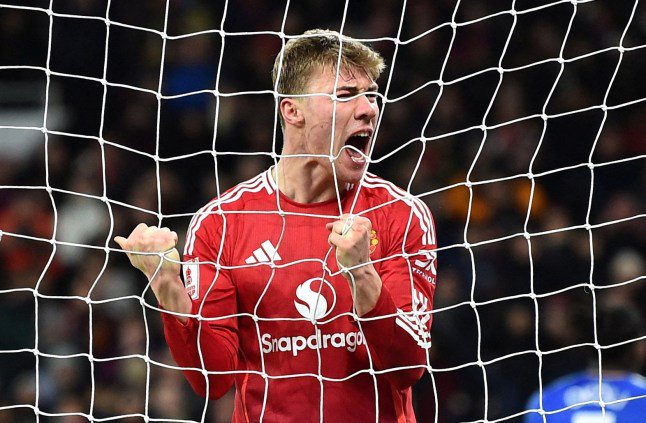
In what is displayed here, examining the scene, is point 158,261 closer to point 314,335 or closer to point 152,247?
point 152,247

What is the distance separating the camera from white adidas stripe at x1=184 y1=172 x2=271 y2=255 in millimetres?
2826

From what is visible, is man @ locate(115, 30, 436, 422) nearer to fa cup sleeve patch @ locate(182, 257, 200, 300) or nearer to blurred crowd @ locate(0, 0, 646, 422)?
fa cup sleeve patch @ locate(182, 257, 200, 300)

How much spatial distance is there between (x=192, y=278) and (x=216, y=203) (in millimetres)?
238

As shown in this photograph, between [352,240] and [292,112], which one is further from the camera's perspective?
[292,112]

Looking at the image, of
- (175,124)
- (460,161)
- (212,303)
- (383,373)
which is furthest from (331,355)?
(175,124)

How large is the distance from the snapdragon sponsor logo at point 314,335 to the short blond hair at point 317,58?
53cm

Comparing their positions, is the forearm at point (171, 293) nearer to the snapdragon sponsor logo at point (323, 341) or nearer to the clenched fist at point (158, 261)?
the clenched fist at point (158, 261)

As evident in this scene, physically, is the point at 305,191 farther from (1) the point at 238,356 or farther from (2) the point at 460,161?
(2) the point at 460,161

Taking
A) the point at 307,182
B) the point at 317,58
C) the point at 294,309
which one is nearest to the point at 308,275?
the point at 294,309

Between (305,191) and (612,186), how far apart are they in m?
3.05

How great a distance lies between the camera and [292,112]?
114 inches

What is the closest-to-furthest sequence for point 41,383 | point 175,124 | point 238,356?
point 238,356 → point 41,383 → point 175,124

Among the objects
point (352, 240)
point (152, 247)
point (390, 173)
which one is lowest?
point (390, 173)

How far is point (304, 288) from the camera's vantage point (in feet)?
9.01
